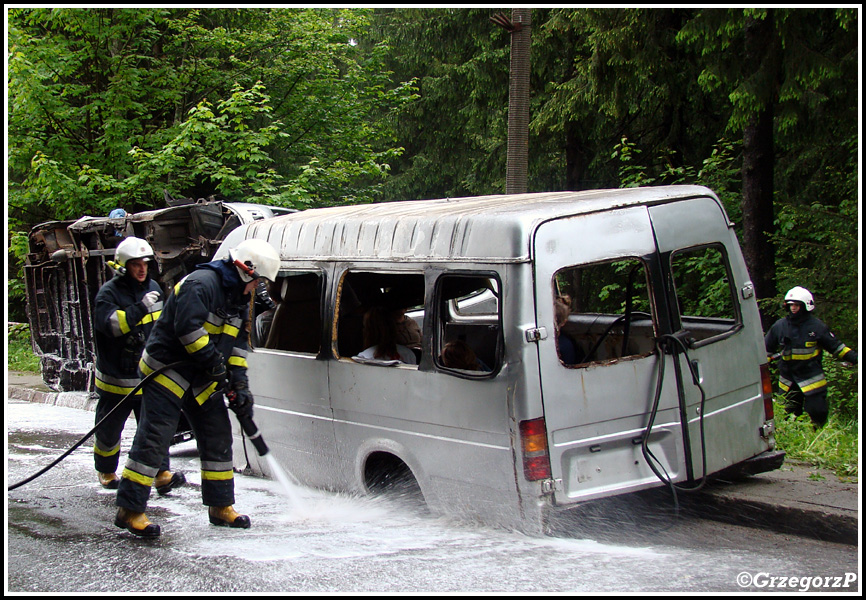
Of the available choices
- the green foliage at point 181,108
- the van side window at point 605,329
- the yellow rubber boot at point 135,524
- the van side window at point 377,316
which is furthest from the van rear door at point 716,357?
the green foliage at point 181,108

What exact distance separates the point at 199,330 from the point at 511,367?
203cm

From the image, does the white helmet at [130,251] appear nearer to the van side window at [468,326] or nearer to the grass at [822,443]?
the van side window at [468,326]

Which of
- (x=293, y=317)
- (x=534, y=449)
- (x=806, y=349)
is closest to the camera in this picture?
(x=534, y=449)

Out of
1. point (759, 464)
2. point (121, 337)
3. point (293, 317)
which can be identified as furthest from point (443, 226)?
point (121, 337)

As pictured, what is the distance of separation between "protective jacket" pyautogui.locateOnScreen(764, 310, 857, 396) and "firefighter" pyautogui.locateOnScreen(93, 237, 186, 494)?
5809mm

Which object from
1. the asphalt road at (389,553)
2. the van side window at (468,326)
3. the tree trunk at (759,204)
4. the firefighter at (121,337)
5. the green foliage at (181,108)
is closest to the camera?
the asphalt road at (389,553)

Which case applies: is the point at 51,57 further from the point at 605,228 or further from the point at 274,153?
the point at 605,228

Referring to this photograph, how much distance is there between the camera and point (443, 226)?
5.31 meters

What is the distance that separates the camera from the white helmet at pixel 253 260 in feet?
18.6

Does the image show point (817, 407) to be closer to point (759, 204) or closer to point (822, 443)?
point (822, 443)

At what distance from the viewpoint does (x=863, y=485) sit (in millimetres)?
5809

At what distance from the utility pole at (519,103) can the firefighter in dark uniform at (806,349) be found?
3.34 meters

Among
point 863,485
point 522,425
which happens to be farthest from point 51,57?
point 863,485

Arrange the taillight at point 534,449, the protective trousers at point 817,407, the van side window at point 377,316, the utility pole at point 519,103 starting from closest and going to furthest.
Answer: the taillight at point 534,449 < the van side window at point 377,316 < the protective trousers at point 817,407 < the utility pole at point 519,103
